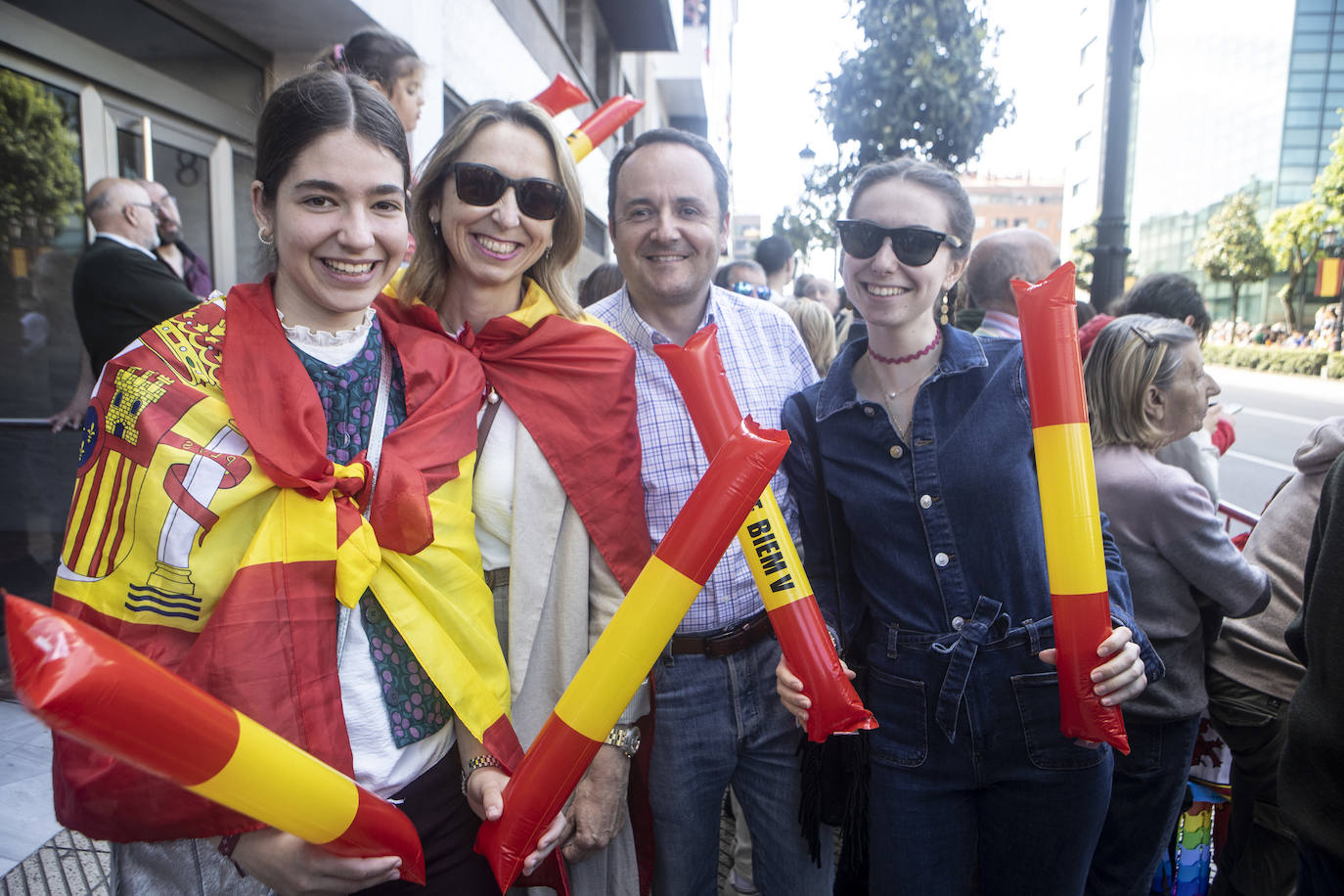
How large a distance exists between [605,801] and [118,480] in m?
1.20

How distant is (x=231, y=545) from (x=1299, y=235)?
1711 inches

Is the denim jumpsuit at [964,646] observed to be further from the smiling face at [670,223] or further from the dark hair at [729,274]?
the dark hair at [729,274]

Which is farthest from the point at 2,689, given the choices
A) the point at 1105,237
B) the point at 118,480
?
the point at 1105,237

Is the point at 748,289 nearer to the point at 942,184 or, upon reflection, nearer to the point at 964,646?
the point at 942,184

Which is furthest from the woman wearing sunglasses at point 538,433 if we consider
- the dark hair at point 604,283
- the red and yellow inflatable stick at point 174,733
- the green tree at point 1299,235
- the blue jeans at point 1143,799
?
the green tree at point 1299,235

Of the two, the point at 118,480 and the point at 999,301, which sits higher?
the point at 999,301

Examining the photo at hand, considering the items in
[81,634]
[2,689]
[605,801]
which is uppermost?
[81,634]

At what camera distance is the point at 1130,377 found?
262 centimetres

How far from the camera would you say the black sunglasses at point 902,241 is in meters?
2.03

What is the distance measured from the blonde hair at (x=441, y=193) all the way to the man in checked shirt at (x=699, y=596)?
281 millimetres

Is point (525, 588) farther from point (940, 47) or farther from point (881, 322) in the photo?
point (940, 47)

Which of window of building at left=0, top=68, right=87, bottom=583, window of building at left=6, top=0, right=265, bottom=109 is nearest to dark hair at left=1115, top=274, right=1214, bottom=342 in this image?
window of building at left=6, top=0, right=265, bottom=109

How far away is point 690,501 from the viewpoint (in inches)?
53.0

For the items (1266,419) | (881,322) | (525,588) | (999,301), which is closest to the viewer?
(525,588)
